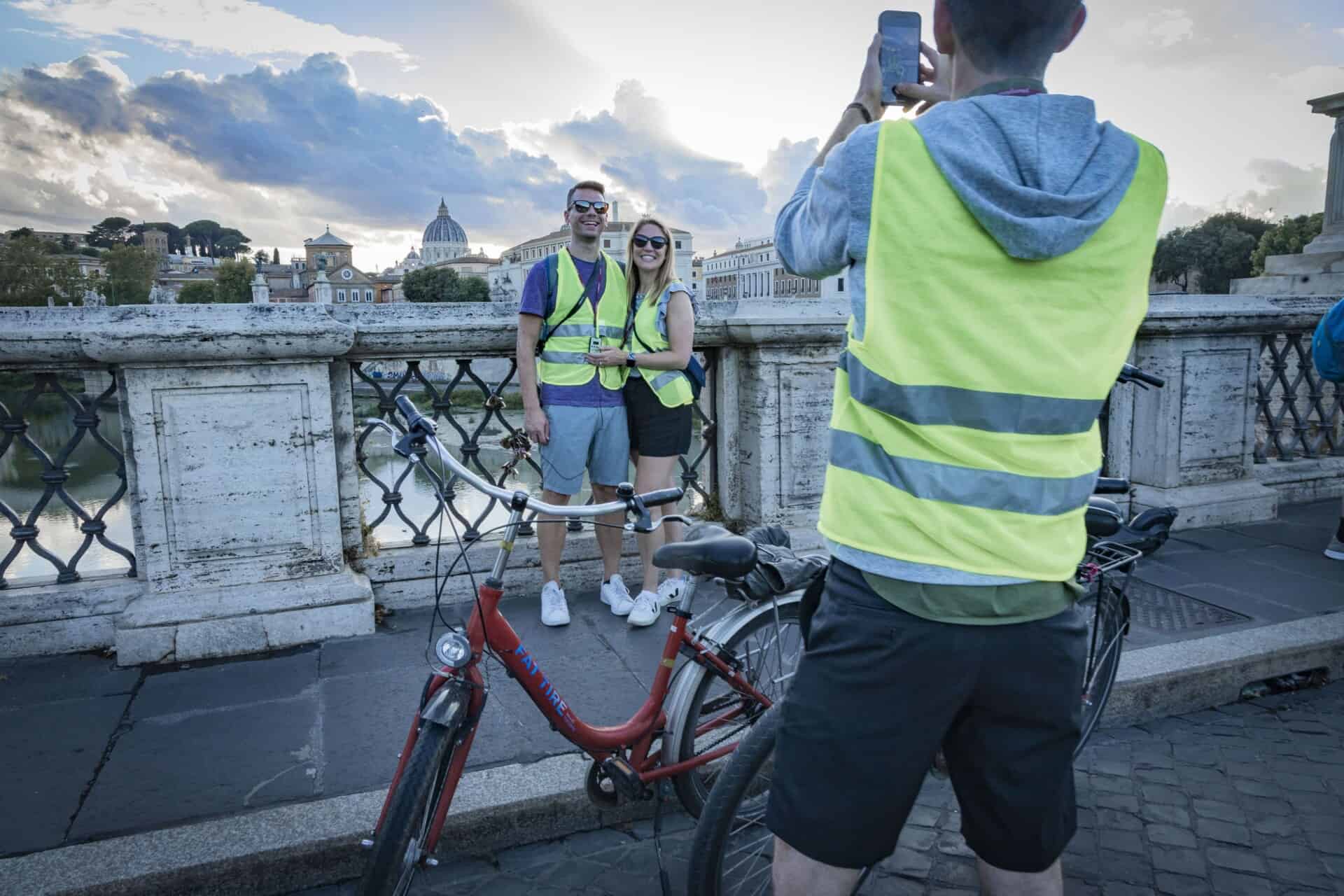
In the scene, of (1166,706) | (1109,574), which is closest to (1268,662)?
(1166,706)

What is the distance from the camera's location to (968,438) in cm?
123

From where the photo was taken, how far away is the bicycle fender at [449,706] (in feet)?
6.23

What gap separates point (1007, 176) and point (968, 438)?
0.35 meters

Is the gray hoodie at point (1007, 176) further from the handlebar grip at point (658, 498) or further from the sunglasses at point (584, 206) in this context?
the sunglasses at point (584, 206)

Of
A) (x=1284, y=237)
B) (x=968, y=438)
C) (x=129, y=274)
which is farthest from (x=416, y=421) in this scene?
(x=129, y=274)

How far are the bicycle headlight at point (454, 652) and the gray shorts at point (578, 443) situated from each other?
1.77 metres

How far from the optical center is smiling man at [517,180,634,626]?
12.5 ft

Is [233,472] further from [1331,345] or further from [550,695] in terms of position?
[1331,345]

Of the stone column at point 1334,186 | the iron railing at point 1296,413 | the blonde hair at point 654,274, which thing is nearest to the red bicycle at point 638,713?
the blonde hair at point 654,274

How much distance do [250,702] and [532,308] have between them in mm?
1799

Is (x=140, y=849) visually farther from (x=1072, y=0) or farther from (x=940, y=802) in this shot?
(x=1072, y=0)

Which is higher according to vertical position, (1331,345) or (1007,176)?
(1007,176)

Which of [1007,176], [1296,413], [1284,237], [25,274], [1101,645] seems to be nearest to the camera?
[1007,176]

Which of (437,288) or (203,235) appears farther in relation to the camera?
(203,235)
